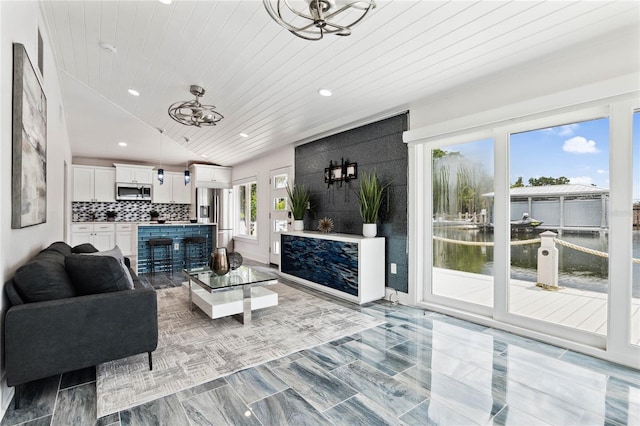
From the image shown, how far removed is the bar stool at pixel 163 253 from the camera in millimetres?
5780

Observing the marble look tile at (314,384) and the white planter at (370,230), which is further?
the white planter at (370,230)

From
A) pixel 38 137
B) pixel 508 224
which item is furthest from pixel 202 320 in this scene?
pixel 508 224

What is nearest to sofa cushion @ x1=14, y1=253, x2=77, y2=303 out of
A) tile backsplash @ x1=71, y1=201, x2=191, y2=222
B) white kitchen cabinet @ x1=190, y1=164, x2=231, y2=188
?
white kitchen cabinet @ x1=190, y1=164, x2=231, y2=188

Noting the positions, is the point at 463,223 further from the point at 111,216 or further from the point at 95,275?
the point at 111,216

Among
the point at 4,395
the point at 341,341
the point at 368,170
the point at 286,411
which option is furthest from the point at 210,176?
the point at 286,411

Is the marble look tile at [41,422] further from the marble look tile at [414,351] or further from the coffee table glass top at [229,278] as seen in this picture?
the marble look tile at [414,351]

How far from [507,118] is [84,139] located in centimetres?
796

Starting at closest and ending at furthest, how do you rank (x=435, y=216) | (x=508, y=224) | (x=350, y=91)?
1. (x=508, y=224)
2. (x=350, y=91)
3. (x=435, y=216)

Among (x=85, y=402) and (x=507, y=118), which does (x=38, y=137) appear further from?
(x=507, y=118)

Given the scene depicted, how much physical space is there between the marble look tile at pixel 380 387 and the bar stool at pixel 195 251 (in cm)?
476

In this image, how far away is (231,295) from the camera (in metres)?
3.47

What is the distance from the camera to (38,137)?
8.34 feet

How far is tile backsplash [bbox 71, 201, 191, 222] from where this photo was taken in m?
7.79

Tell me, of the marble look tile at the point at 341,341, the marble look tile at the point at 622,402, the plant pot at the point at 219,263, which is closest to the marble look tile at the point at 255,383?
the marble look tile at the point at 341,341
